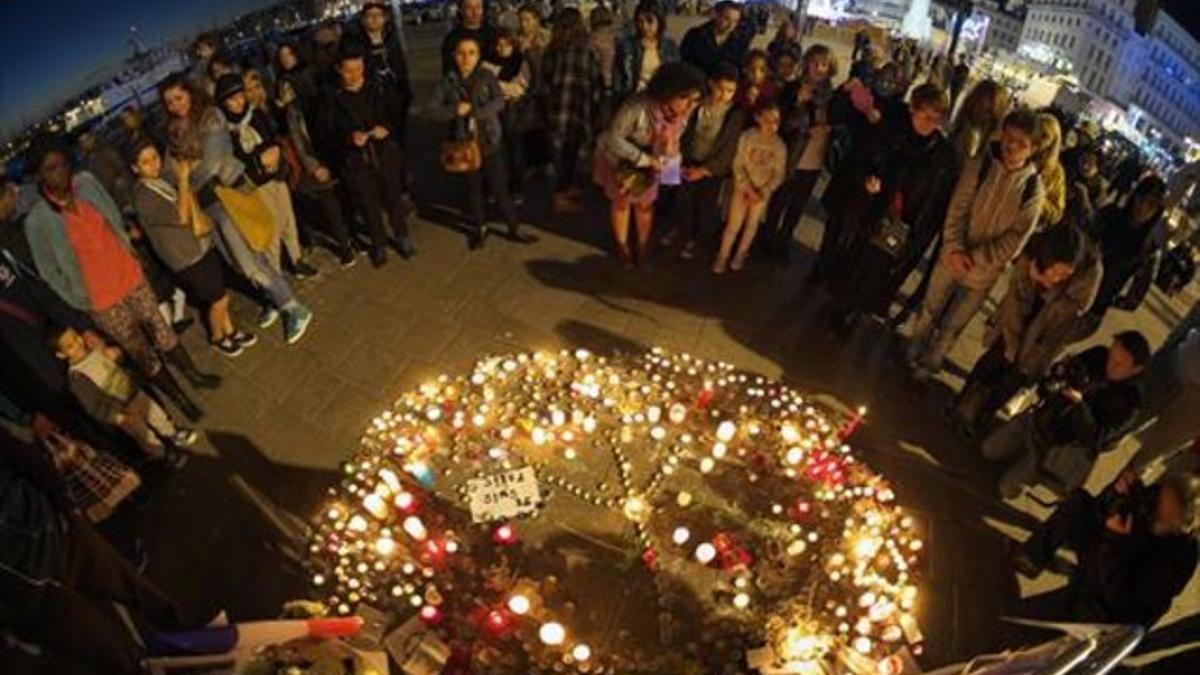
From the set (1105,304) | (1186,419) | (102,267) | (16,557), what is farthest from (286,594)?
(1105,304)

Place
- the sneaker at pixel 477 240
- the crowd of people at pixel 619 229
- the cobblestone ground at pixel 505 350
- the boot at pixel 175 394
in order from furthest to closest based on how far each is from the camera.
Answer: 1. the sneaker at pixel 477 240
2. the boot at pixel 175 394
3. the cobblestone ground at pixel 505 350
4. the crowd of people at pixel 619 229

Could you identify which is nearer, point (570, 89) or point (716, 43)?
point (570, 89)

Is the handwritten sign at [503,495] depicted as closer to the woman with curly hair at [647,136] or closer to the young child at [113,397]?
the young child at [113,397]

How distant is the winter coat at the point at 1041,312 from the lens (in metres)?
4.66

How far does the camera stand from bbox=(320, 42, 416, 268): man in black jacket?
575cm

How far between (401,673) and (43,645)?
1.68 m

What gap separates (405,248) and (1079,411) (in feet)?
18.1

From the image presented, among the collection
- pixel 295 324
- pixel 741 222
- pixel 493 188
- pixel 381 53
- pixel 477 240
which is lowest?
pixel 295 324

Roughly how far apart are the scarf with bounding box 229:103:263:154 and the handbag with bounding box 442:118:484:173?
4.93 feet

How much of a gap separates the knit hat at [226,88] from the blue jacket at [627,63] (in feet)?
11.0

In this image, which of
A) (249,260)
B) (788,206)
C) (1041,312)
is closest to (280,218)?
(249,260)

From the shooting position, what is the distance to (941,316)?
5.96 metres

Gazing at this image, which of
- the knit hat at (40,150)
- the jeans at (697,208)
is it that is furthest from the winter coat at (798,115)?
the knit hat at (40,150)

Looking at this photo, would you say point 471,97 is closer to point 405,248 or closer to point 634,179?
point 634,179
